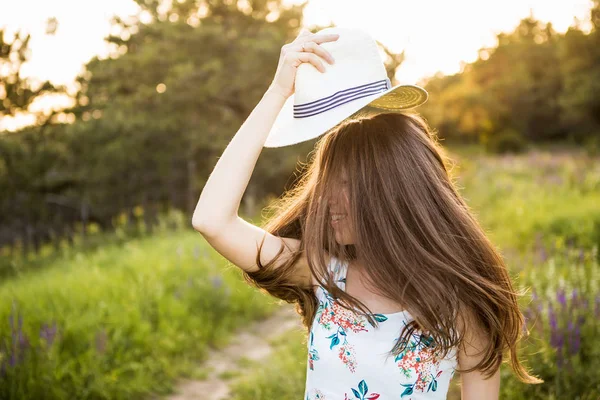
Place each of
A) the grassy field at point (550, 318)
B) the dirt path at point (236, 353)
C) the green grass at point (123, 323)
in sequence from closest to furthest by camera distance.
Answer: the grassy field at point (550, 318) → the green grass at point (123, 323) → the dirt path at point (236, 353)

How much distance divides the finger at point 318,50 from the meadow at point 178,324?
2.47 feet

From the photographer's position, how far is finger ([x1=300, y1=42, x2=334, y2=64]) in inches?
57.7

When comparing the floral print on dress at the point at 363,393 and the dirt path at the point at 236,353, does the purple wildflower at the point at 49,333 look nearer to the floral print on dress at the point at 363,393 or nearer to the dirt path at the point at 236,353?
the dirt path at the point at 236,353

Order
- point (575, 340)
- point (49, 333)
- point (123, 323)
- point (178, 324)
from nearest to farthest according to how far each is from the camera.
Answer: point (575, 340) → point (49, 333) → point (123, 323) → point (178, 324)

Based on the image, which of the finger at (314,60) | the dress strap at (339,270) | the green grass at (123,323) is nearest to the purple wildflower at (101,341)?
the green grass at (123,323)

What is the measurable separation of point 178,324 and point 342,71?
11.3ft

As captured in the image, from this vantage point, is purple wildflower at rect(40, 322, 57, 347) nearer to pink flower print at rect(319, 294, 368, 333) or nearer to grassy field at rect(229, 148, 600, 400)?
grassy field at rect(229, 148, 600, 400)

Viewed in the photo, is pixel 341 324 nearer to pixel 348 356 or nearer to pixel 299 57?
pixel 348 356

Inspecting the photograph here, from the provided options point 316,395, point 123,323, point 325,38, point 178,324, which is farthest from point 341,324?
point 178,324

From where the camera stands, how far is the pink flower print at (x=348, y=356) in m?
1.54

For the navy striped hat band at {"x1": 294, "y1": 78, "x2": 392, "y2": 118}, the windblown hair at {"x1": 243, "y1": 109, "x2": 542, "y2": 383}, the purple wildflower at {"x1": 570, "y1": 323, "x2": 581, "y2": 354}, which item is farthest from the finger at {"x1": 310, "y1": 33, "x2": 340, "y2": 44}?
the purple wildflower at {"x1": 570, "y1": 323, "x2": 581, "y2": 354}

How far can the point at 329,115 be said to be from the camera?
145 centimetres

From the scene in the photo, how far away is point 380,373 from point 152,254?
4.99 m

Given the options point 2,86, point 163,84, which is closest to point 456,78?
point 163,84
